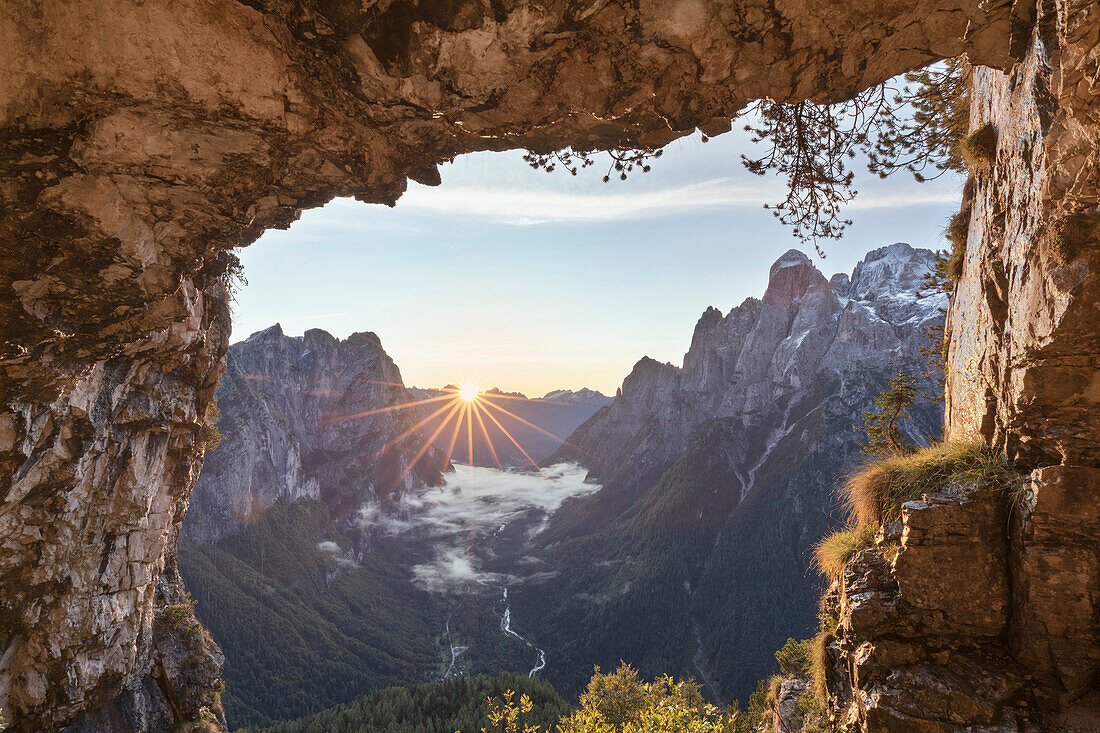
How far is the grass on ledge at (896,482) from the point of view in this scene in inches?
297

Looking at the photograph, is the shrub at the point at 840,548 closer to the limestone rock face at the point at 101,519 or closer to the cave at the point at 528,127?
the cave at the point at 528,127

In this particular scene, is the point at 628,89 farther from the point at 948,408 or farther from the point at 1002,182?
the point at 948,408

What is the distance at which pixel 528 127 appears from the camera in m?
7.63

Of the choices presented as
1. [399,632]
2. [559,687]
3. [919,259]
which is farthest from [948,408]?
[919,259]

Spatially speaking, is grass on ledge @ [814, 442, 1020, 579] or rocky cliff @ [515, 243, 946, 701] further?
rocky cliff @ [515, 243, 946, 701]

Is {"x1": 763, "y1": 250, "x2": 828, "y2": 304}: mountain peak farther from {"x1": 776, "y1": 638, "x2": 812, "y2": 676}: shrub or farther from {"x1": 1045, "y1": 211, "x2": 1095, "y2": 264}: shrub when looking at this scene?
{"x1": 1045, "y1": 211, "x2": 1095, "y2": 264}: shrub

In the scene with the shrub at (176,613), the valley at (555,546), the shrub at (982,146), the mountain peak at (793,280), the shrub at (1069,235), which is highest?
the mountain peak at (793,280)

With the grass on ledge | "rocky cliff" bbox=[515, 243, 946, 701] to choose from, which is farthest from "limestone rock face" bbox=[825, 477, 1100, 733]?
"rocky cliff" bbox=[515, 243, 946, 701]

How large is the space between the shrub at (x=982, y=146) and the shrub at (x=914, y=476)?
536 cm

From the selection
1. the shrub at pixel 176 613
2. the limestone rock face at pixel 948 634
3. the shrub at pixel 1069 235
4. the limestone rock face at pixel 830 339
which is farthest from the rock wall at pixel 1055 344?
the limestone rock face at pixel 830 339

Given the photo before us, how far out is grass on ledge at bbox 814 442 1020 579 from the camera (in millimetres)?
7531

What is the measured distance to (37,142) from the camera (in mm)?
7000

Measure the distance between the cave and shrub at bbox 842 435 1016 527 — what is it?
46cm

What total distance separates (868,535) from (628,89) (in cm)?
977
